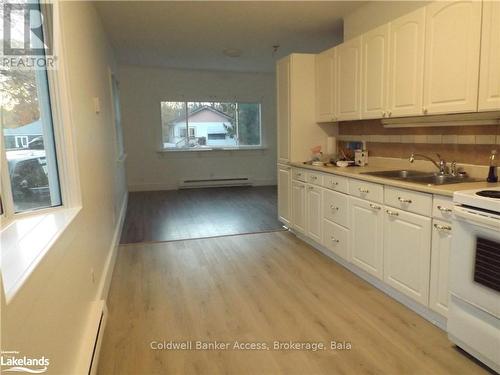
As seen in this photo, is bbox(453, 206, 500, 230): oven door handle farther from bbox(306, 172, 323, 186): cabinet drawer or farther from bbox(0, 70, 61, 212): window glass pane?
bbox(0, 70, 61, 212): window glass pane

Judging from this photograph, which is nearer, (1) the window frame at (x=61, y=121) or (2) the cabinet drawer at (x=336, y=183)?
(1) the window frame at (x=61, y=121)

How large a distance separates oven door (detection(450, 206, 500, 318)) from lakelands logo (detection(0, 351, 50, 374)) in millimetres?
1941

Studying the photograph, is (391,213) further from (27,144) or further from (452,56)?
(27,144)

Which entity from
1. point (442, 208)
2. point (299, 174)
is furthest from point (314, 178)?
point (442, 208)

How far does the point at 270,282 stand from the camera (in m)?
2.85

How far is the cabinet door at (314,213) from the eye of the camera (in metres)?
3.43

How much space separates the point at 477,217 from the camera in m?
1.69

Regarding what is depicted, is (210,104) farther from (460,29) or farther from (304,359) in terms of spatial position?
(304,359)

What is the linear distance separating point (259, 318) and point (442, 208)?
135 centimetres

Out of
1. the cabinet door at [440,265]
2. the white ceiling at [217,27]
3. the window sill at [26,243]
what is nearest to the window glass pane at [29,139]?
the window sill at [26,243]

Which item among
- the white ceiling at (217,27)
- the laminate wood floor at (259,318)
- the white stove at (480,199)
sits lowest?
the laminate wood floor at (259,318)

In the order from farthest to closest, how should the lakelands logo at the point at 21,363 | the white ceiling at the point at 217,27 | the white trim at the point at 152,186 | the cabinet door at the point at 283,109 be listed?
the white trim at the point at 152,186 → the cabinet door at the point at 283,109 → the white ceiling at the point at 217,27 → the lakelands logo at the point at 21,363

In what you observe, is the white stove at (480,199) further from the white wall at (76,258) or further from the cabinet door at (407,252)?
the white wall at (76,258)

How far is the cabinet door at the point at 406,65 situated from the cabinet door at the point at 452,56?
2.3 inches
